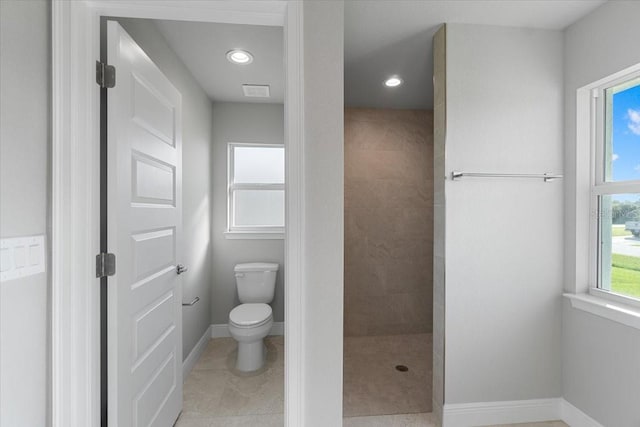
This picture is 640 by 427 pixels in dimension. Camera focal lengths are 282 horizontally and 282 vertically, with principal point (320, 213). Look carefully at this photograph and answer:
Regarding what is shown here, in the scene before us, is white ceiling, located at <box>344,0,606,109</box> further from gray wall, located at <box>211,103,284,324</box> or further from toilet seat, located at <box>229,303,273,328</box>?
toilet seat, located at <box>229,303,273,328</box>

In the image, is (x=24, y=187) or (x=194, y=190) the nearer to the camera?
(x=24, y=187)

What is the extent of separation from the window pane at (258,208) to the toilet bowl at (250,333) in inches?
38.4

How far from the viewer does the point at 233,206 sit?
118 inches

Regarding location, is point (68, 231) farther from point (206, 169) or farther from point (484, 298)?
point (484, 298)

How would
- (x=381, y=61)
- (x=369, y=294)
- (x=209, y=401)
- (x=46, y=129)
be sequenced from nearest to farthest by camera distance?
(x=46, y=129) < (x=209, y=401) < (x=381, y=61) < (x=369, y=294)

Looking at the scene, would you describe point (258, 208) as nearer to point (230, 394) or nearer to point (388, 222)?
point (388, 222)

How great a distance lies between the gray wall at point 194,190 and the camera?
82.7 inches

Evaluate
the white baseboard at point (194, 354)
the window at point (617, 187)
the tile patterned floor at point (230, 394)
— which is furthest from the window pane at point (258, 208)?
the window at point (617, 187)

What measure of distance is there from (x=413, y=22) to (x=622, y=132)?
50.9 inches

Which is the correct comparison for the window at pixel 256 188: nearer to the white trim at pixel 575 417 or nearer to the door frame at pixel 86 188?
the door frame at pixel 86 188

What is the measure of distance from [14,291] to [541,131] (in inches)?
99.9

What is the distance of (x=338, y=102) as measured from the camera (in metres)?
1.14

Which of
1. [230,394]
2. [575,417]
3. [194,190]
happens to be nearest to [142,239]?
[194,190]

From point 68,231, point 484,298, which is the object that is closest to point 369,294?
point 484,298
